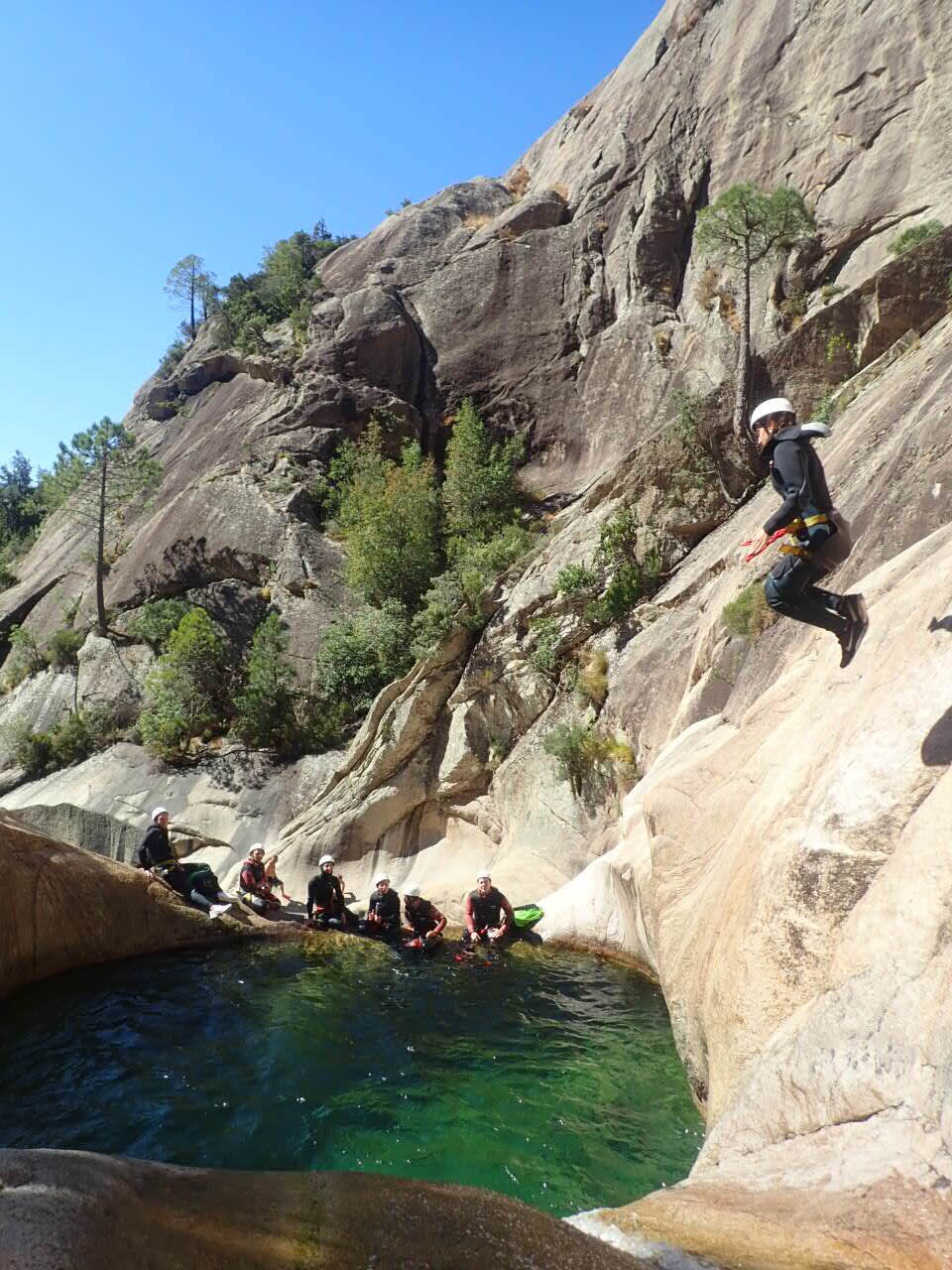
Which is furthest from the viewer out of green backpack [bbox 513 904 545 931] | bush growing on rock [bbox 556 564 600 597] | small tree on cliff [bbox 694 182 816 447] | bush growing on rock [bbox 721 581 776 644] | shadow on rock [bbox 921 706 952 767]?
small tree on cliff [bbox 694 182 816 447]

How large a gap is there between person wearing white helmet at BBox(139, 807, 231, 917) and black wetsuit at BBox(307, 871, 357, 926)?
1.50 metres

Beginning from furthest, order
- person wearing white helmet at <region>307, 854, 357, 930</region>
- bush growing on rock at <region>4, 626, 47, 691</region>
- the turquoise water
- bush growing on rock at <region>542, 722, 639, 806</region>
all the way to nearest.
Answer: bush growing on rock at <region>4, 626, 47, 691</region> → bush growing on rock at <region>542, 722, 639, 806</region> → person wearing white helmet at <region>307, 854, 357, 930</region> → the turquoise water

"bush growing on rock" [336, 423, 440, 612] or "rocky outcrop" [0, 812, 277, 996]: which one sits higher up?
"bush growing on rock" [336, 423, 440, 612]

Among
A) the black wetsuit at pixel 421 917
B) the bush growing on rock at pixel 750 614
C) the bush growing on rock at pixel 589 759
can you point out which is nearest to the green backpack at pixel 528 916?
the black wetsuit at pixel 421 917

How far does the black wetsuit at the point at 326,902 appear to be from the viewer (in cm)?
1428

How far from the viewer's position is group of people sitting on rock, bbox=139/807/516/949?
524 inches

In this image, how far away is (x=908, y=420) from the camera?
9938 mm

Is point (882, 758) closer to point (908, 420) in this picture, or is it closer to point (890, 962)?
point (890, 962)

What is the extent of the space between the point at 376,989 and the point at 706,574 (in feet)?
32.9

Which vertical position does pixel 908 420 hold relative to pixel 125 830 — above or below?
above

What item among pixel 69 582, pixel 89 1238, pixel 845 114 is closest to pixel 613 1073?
pixel 89 1238

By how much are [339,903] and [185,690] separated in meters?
13.5

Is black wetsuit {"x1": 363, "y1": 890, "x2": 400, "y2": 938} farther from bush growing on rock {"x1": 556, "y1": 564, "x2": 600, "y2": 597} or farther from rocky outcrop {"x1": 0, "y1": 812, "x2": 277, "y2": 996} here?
bush growing on rock {"x1": 556, "y1": 564, "x2": 600, "y2": 597}

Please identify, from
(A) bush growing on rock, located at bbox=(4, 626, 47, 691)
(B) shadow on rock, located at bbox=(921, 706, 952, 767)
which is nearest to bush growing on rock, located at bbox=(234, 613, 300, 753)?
(A) bush growing on rock, located at bbox=(4, 626, 47, 691)
